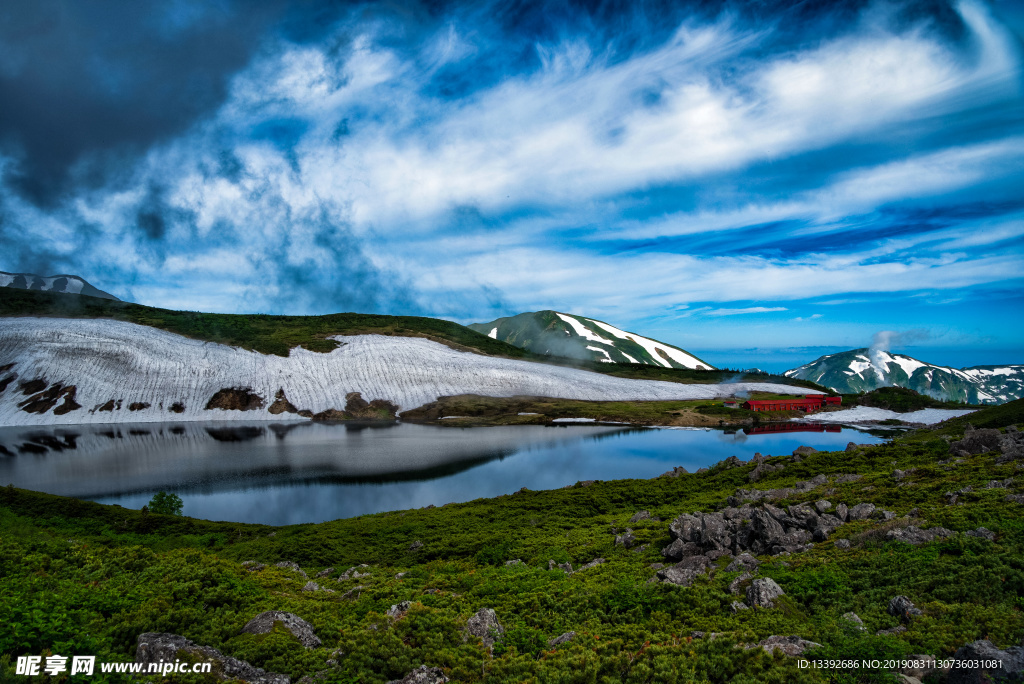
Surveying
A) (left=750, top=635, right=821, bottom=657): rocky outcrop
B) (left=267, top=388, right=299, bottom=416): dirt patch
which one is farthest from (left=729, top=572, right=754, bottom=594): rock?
(left=267, top=388, right=299, bottom=416): dirt patch

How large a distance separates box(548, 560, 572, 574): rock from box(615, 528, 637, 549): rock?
129 inches

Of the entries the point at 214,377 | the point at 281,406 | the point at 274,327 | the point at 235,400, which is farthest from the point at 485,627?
the point at 274,327

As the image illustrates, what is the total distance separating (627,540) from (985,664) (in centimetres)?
1275

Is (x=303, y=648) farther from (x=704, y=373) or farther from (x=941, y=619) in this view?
(x=704, y=373)

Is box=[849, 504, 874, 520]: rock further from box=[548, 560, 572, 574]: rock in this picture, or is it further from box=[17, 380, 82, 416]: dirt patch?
box=[17, 380, 82, 416]: dirt patch

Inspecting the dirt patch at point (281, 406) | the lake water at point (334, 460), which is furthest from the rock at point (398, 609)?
the dirt patch at point (281, 406)

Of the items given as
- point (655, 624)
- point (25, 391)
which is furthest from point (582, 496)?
point (25, 391)

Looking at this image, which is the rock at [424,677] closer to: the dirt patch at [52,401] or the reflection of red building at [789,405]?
the reflection of red building at [789,405]

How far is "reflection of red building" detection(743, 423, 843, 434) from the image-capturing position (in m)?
79.0

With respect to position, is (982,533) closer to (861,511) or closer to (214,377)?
(861,511)

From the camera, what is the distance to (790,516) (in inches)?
645

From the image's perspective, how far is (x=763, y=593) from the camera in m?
11.1

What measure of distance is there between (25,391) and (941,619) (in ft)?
421

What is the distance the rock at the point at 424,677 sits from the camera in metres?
8.80
